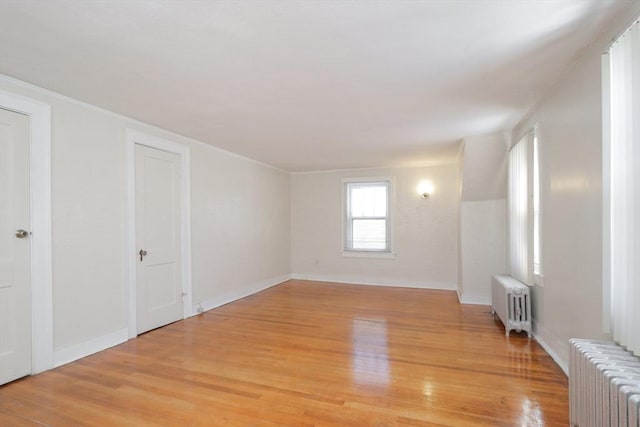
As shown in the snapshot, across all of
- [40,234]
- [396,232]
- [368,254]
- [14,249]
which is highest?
[40,234]

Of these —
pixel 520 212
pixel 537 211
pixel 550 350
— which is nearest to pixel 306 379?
pixel 550 350

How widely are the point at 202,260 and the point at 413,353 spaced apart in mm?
3091

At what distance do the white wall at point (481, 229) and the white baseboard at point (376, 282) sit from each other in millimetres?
1063

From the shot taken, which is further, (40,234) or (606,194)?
A: (40,234)

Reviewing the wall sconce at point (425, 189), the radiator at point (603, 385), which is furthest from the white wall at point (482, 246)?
the radiator at point (603, 385)

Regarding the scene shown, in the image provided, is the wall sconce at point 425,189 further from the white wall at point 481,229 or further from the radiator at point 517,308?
the radiator at point 517,308

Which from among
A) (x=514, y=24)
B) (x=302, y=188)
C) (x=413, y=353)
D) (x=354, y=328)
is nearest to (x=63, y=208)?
(x=354, y=328)

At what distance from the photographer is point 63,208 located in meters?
2.89

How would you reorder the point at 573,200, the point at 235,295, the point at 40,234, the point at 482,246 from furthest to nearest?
1. the point at 235,295
2. the point at 482,246
3. the point at 40,234
4. the point at 573,200

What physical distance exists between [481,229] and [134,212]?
15.7 ft

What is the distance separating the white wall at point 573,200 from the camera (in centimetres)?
206

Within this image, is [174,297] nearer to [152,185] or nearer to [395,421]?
[152,185]

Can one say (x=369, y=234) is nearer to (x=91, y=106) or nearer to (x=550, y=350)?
(x=550, y=350)

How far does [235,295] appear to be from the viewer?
524 cm
